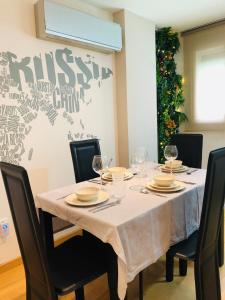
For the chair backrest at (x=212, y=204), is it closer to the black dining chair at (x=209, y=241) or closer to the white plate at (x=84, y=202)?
the black dining chair at (x=209, y=241)

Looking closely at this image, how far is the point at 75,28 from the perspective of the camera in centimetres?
254

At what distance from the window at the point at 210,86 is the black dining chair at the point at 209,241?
243cm

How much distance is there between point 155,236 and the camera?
1469 millimetres

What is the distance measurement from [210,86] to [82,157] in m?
2.33

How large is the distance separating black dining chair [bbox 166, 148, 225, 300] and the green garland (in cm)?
219

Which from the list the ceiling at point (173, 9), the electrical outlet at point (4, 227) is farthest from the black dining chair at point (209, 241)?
the ceiling at point (173, 9)

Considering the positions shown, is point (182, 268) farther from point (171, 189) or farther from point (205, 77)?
point (205, 77)

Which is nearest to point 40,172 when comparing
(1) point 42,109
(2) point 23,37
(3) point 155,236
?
(1) point 42,109

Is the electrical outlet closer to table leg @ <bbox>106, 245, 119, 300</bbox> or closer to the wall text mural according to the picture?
the wall text mural

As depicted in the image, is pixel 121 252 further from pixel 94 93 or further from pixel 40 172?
pixel 94 93

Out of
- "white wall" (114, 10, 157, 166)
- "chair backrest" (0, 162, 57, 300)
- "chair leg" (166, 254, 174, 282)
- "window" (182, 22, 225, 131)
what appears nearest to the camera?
"chair backrest" (0, 162, 57, 300)

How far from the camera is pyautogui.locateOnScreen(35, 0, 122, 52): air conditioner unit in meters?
2.32

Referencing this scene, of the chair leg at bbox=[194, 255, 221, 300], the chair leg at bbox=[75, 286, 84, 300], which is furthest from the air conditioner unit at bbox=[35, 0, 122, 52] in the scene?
the chair leg at bbox=[194, 255, 221, 300]

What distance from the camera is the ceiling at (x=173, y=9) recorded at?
281 centimetres
